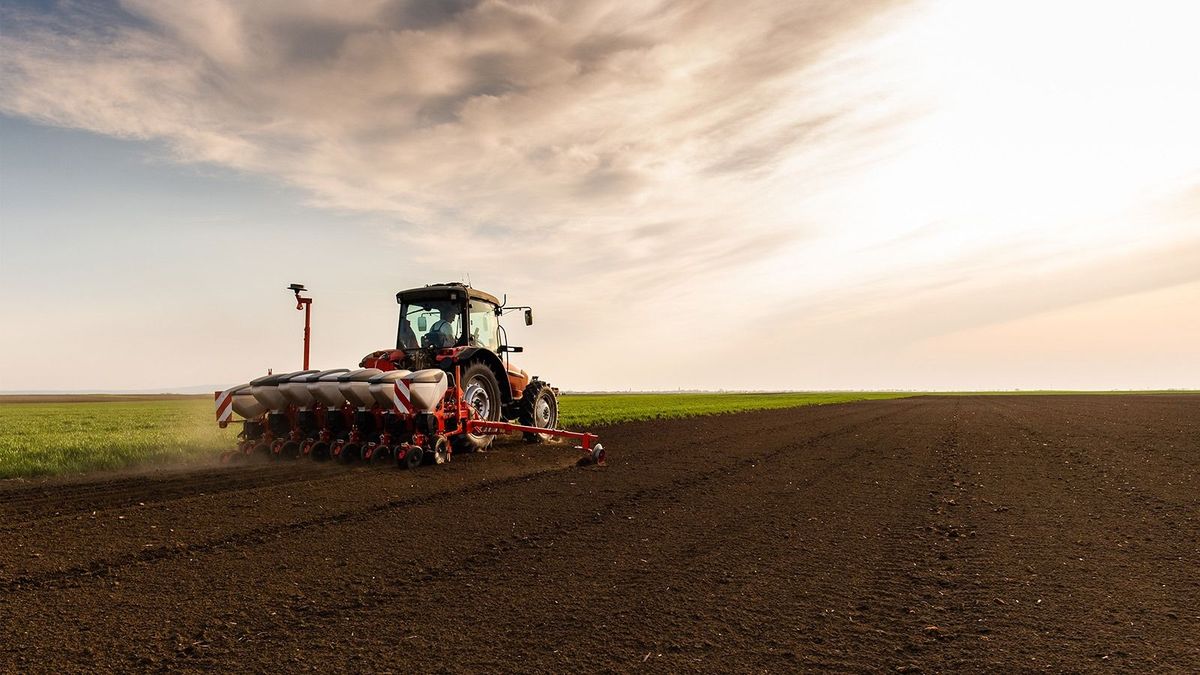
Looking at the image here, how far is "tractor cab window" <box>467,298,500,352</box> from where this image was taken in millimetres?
13695

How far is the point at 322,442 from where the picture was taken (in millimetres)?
11445

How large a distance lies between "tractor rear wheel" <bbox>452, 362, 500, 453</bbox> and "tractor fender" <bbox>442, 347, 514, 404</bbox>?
0.49 feet

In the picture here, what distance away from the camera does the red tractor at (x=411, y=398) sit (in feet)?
36.5

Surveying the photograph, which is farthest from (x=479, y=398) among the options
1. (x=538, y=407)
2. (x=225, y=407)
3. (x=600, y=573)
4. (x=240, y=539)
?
(x=600, y=573)

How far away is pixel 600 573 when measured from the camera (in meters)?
5.06

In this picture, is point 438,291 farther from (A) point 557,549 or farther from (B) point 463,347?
(A) point 557,549

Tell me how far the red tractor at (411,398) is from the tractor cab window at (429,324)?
0.02 metres

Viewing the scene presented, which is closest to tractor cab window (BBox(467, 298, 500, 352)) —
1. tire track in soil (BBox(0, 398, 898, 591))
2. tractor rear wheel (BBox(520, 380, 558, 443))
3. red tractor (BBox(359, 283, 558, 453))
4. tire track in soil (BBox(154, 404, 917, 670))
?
red tractor (BBox(359, 283, 558, 453))

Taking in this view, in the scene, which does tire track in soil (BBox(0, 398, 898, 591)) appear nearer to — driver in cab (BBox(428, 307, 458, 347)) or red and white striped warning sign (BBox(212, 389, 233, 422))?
red and white striped warning sign (BBox(212, 389, 233, 422))

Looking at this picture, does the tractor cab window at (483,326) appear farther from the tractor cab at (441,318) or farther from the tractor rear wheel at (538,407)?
the tractor rear wheel at (538,407)

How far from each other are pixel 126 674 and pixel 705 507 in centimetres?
550

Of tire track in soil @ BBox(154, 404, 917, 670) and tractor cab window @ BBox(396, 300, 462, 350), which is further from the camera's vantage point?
tractor cab window @ BBox(396, 300, 462, 350)

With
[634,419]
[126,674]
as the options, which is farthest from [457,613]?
[634,419]

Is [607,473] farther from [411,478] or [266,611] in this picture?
[266,611]
